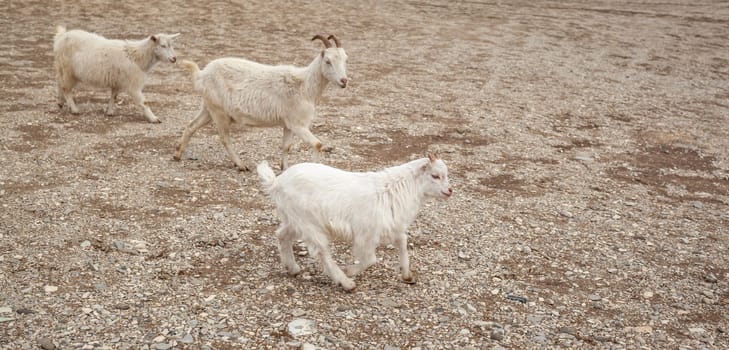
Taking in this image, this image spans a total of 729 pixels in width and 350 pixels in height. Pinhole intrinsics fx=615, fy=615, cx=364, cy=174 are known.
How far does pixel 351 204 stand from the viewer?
17.4ft

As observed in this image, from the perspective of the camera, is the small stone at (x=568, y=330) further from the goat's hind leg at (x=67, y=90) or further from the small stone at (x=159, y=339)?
the goat's hind leg at (x=67, y=90)

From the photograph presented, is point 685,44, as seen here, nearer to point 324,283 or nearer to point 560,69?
point 560,69

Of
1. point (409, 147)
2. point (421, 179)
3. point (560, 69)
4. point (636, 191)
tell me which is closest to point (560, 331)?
point (421, 179)

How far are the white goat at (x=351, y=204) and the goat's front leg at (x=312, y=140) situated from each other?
2.16 meters

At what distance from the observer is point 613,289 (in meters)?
5.93

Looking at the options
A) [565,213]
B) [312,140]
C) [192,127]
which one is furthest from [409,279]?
[192,127]

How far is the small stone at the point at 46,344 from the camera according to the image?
14.9ft

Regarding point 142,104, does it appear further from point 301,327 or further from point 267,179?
point 301,327

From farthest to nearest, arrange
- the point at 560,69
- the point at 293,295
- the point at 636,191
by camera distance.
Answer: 1. the point at 560,69
2. the point at 636,191
3. the point at 293,295

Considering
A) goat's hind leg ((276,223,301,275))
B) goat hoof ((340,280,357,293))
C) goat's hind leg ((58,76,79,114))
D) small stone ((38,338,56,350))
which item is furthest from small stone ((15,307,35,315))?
goat's hind leg ((58,76,79,114))

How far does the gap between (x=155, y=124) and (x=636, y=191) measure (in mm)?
7715

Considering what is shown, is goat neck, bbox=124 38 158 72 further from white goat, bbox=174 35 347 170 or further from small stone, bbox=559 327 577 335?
small stone, bbox=559 327 577 335

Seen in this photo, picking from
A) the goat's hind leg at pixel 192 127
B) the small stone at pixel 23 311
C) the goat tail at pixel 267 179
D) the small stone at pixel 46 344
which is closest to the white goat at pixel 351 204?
the goat tail at pixel 267 179

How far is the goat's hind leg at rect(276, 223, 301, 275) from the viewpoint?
5.56 m
